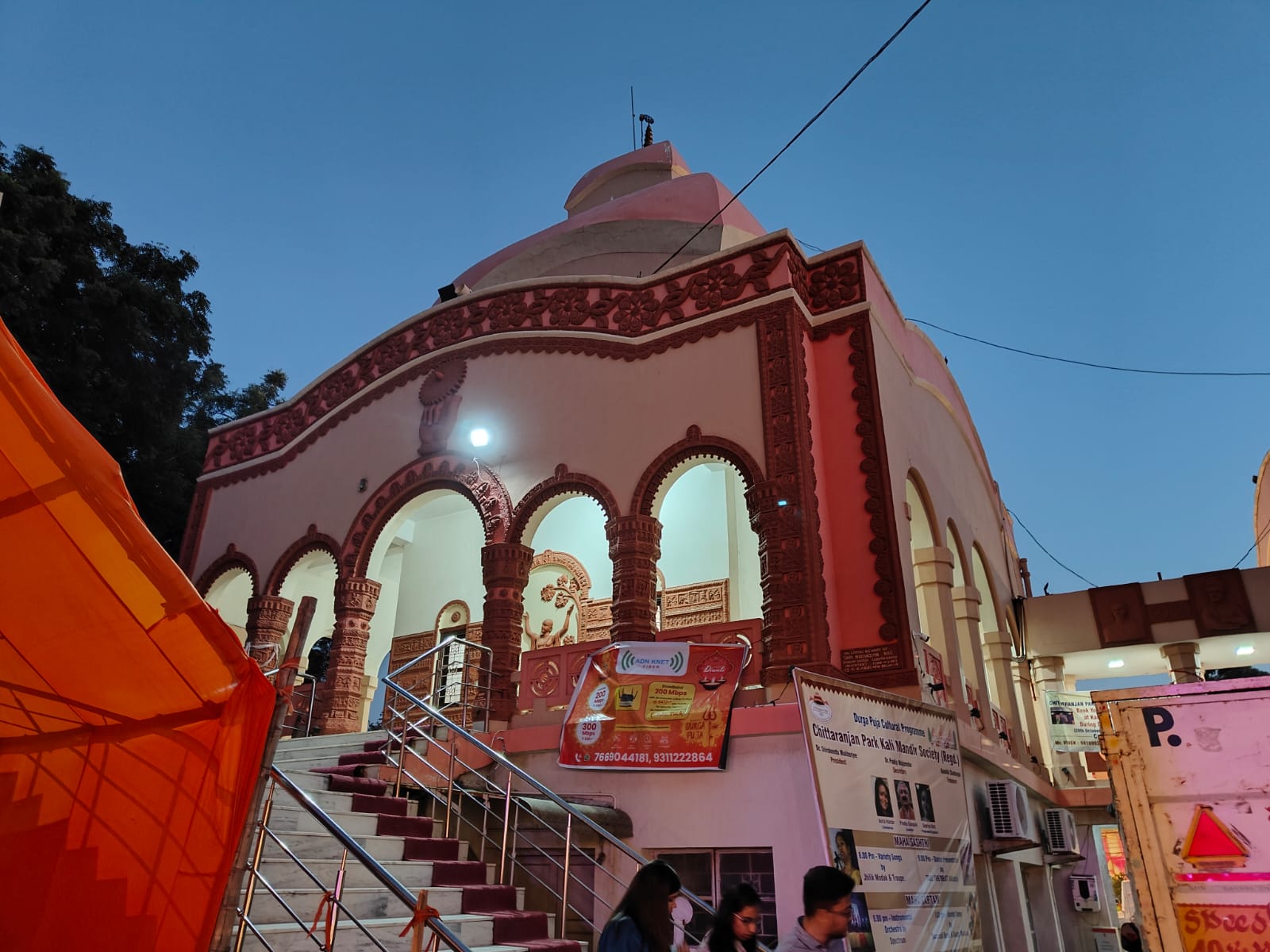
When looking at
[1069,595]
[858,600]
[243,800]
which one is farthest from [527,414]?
[1069,595]

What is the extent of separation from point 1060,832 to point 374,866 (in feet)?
30.8

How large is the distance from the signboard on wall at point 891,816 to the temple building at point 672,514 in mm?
A: 866

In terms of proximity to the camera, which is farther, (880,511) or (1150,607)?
(1150,607)

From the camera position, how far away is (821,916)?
3053 millimetres

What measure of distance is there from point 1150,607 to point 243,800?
13.5 metres

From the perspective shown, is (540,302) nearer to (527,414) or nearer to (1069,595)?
(527,414)

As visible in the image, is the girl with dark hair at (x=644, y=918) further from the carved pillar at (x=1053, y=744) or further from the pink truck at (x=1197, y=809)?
the carved pillar at (x=1053, y=744)

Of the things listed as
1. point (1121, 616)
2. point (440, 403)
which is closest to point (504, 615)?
point (440, 403)

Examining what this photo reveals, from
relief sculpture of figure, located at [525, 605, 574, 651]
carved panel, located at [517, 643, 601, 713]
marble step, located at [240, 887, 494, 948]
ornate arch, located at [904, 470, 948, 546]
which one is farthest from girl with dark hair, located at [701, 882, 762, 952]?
relief sculpture of figure, located at [525, 605, 574, 651]

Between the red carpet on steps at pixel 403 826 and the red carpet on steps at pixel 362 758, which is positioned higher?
the red carpet on steps at pixel 362 758

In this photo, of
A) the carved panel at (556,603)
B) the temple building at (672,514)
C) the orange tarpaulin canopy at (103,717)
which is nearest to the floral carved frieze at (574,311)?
the temple building at (672,514)

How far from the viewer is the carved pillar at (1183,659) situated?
12.6m

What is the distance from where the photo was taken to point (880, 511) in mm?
8406

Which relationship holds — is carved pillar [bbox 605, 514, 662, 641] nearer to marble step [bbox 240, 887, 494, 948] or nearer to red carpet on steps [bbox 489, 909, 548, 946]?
red carpet on steps [bbox 489, 909, 548, 946]
